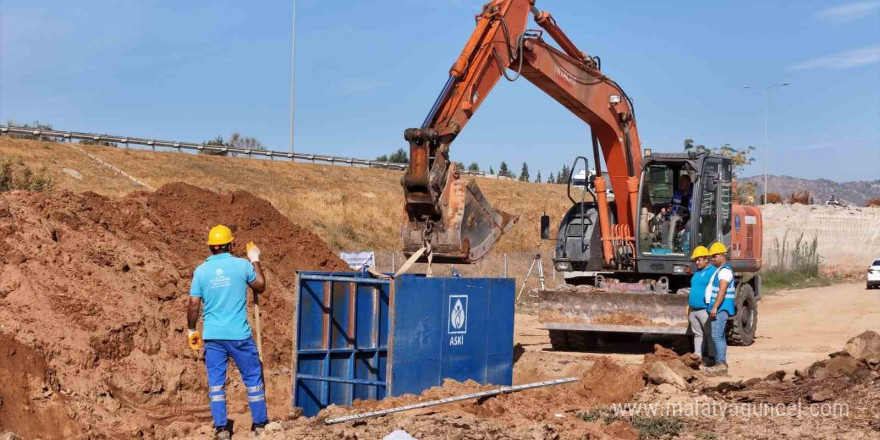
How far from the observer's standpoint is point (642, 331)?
1584 centimetres

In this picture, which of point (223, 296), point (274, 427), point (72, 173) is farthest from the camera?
point (72, 173)

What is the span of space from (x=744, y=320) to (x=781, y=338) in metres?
2.05

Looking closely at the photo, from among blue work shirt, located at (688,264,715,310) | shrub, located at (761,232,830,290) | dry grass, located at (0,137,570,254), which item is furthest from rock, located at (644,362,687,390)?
shrub, located at (761,232,830,290)

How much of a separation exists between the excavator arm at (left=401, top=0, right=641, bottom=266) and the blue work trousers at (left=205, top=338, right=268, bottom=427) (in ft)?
11.3

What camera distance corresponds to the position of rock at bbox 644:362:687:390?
1177 centimetres

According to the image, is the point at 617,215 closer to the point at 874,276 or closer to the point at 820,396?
the point at 820,396

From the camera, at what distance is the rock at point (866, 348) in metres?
A: 12.2

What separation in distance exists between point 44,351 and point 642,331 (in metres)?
8.99

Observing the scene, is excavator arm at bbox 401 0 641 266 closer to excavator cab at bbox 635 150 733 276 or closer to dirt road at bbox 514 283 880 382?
excavator cab at bbox 635 150 733 276

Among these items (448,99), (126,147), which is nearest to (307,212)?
(126,147)

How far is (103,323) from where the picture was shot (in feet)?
38.2

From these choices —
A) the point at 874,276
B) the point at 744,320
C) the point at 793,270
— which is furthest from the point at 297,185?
the point at 744,320

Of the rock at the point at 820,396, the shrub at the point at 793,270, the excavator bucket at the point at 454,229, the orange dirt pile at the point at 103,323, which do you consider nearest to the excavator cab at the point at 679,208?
the excavator bucket at the point at 454,229

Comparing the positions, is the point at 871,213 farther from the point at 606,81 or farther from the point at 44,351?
the point at 44,351
